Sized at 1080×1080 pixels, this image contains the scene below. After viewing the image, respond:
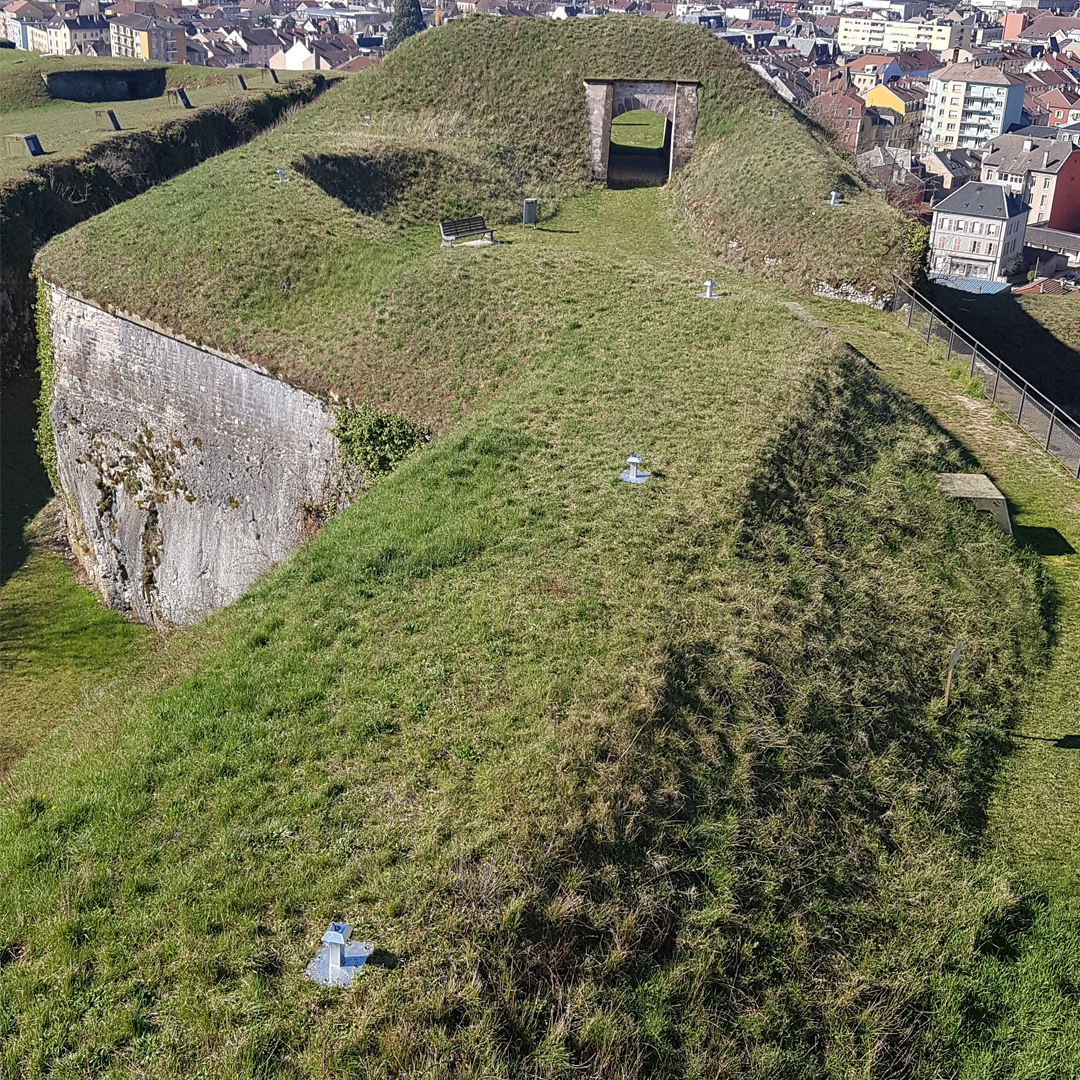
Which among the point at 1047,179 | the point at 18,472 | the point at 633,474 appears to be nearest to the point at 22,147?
the point at 18,472

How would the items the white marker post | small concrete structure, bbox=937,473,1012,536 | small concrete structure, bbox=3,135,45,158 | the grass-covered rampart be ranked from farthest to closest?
small concrete structure, bbox=3,135,45,158 → the grass-covered rampart → small concrete structure, bbox=937,473,1012,536 → the white marker post

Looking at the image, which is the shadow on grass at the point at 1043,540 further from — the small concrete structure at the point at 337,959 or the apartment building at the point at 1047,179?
the apartment building at the point at 1047,179

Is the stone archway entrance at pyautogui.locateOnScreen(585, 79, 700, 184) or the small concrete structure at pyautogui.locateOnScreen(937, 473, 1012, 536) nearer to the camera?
the small concrete structure at pyautogui.locateOnScreen(937, 473, 1012, 536)

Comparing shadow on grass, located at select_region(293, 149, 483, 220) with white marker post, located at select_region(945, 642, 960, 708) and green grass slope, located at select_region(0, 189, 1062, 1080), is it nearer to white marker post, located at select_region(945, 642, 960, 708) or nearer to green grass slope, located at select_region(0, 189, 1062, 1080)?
green grass slope, located at select_region(0, 189, 1062, 1080)

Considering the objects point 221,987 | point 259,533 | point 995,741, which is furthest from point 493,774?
point 259,533

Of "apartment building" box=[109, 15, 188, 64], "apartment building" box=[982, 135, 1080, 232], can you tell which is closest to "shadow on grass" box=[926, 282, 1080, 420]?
"apartment building" box=[982, 135, 1080, 232]

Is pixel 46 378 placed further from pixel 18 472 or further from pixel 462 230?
pixel 462 230
